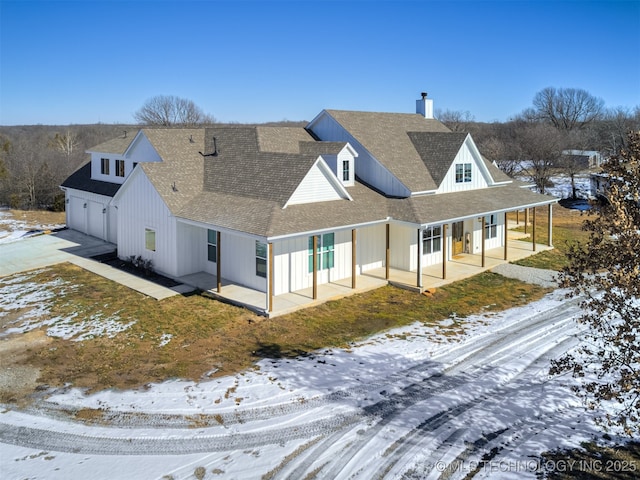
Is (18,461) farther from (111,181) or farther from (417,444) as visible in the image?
(111,181)

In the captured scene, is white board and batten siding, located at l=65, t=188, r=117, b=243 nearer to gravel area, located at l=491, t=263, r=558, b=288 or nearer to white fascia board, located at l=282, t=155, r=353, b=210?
white fascia board, located at l=282, t=155, r=353, b=210

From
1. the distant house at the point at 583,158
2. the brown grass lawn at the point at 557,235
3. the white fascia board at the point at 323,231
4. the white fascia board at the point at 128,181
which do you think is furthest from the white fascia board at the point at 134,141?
the distant house at the point at 583,158

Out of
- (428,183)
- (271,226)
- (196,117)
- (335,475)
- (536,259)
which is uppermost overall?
(196,117)

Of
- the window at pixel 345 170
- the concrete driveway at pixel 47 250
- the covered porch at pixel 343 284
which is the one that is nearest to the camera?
the covered porch at pixel 343 284

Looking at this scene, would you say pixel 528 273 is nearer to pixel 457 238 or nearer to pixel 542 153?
pixel 457 238

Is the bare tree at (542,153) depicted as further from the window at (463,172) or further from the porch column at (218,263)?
the porch column at (218,263)

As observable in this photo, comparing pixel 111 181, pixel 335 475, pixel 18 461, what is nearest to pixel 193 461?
pixel 335 475
